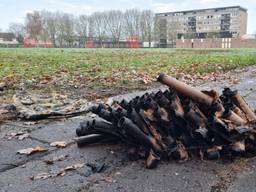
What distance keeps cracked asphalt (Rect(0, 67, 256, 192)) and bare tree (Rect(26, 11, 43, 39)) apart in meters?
81.3

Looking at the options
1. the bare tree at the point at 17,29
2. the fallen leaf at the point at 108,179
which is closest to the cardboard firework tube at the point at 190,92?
the fallen leaf at the point at 108,179

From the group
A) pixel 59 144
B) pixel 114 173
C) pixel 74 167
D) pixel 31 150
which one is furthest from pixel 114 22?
pixel 114 173

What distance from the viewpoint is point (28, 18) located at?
272 ft

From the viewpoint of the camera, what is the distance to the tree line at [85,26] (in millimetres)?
80438

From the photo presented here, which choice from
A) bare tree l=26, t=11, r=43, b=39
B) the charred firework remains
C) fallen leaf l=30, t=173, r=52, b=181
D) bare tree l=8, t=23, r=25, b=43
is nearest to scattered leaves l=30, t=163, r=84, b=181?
fallen leaf l=30, t=173, r=52, b=181

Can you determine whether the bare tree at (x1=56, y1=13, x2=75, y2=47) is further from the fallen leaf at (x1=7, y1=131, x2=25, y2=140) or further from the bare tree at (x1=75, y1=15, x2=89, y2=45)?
the fallen leaf at (x1=7, y1=131, x2=25, y2=140)

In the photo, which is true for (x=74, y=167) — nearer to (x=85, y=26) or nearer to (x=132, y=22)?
(x=85, y=26)

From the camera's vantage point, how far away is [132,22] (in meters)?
93.2

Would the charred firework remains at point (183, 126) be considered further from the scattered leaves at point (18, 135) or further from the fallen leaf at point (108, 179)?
the scattered leaves at point (18, 135)

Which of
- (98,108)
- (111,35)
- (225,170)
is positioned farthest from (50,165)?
(111,35)

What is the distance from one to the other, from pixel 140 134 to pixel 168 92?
48 cm

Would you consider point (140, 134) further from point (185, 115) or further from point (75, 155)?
point (75, 155)

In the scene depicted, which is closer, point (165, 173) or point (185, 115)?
point (165, 173)

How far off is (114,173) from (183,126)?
619 mm
